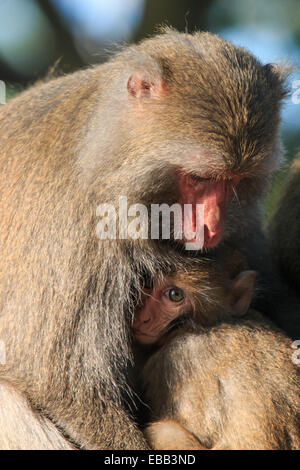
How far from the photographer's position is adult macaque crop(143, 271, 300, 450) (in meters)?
3.63

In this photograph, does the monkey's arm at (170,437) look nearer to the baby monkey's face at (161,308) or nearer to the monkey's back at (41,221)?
the baby monkey's face at (161,308)

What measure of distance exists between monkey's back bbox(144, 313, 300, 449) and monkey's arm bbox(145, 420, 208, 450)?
9 cm

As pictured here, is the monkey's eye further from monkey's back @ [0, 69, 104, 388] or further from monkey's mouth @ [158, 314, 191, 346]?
monkey's back @ [0, 69, 104, 388]

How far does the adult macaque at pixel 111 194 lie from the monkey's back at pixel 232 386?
35 centimetres

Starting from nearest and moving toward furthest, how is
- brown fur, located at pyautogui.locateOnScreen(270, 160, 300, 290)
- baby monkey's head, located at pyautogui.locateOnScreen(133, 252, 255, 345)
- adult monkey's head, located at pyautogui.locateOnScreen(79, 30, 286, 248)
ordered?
adult monkey's head, located at pyautogui.locateOnScreen(79, 30, 286, 248)
baby monkey's head, located at pyautogui.locateOnScreen(133, 252, 255, 345)
brown fur, located at pyautogui.locateOnScreen(270, 160, 300, 290)

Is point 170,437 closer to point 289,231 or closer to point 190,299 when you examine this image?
point 190,299

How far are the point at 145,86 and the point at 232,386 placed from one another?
1.94 m

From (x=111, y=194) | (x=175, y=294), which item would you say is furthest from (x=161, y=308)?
(x=111, y=194)

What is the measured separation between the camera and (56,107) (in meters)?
4.13

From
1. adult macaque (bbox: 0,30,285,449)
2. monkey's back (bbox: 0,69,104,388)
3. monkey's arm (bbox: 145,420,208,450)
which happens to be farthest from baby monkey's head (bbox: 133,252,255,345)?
monkey's back (bbox: 0,69,104,388)

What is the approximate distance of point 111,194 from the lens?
3613 mm
